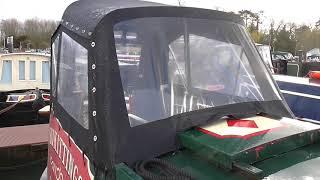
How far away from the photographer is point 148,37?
2506 millimetres

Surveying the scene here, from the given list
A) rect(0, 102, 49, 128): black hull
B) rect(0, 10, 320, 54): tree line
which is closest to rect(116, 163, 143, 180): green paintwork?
rect(0, 102, 49, 128): black hull

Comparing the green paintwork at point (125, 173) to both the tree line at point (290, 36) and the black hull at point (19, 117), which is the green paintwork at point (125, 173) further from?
the tree line at point (290, 36)

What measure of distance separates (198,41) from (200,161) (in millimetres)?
939

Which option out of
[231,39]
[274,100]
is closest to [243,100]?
[274,100]

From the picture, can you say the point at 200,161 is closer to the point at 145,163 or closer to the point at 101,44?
Answer: the point at 145,163

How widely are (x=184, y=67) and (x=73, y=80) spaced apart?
78 cm

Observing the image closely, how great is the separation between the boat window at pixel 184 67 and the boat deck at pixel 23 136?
14.9 feet

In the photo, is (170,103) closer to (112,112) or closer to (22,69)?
(112,112)

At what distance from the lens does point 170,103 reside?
8.00ft

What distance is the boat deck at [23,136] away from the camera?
6.57m

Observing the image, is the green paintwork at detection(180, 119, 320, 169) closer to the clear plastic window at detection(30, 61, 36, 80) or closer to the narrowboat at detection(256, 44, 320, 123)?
the narrowboat at detection(256, 44, 320, 123)

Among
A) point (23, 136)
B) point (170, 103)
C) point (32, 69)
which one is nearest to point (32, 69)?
point (32, 69)

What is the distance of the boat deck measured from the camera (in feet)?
21.6

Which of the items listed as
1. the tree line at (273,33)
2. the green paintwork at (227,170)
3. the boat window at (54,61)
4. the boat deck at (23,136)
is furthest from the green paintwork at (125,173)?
the tree line at (273,33)
